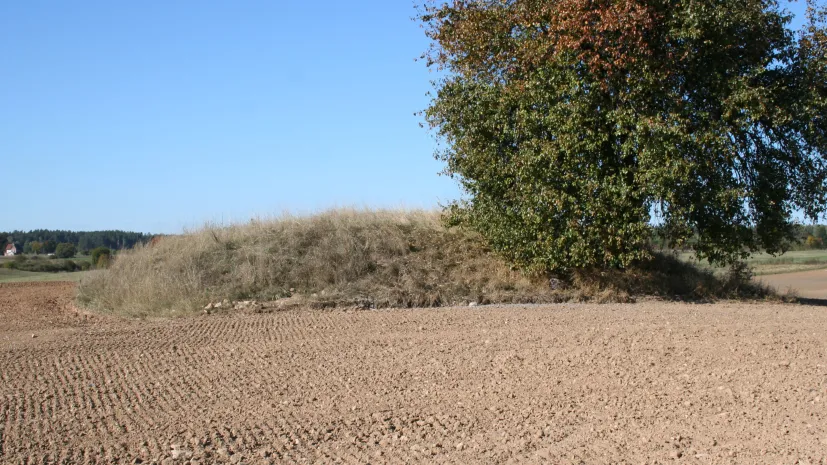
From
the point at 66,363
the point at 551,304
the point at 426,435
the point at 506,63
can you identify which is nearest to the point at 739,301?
the point at 551,304

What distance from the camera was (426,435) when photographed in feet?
19.5

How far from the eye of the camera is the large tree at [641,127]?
13.9 m

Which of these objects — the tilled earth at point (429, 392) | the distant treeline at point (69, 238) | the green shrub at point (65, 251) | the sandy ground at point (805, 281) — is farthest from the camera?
the distant treeline at point (69, 238)

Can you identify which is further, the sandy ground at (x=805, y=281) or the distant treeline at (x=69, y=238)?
the distant treeline at (x=69, y=238)

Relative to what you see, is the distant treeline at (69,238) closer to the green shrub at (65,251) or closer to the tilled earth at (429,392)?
the green shrub at (65,251)

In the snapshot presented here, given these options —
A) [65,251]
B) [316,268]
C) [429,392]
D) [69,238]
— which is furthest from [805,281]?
[69,238]

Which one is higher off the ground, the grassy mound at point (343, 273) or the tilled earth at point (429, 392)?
the grassy mound at point (343, 273)

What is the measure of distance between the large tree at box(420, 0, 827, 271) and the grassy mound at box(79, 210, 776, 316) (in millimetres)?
952

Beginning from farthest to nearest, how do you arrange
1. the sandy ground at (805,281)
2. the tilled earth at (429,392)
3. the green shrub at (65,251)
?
the green shrub at (65,251), the sandy ground at (805,281), the tilled earth at (429,392)

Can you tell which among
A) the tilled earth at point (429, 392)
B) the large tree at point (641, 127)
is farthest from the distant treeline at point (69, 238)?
the tilled earth at point (429, 392)

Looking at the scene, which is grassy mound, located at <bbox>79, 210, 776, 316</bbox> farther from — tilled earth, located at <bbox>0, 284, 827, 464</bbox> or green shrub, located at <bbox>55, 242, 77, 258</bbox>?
green shrub, located at <bbox>55, 242, 77, 258</bbox>

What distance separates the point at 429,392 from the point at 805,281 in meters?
28.7

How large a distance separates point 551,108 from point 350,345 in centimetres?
744

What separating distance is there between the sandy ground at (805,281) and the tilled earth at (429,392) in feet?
48.3
